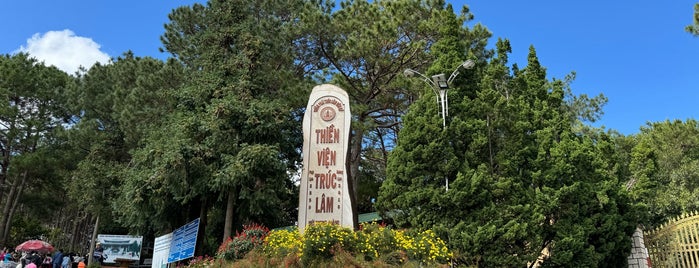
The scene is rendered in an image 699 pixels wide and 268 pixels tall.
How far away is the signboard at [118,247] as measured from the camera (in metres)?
21.5

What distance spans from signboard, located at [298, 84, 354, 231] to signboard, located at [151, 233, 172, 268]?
4.29 m

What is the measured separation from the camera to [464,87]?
11648 millimetres

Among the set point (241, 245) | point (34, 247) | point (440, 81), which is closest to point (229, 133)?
point (241, 245)

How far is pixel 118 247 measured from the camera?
2170 cm

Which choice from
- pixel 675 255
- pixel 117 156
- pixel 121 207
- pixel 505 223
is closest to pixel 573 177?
pixel 505 223

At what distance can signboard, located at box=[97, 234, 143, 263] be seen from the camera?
21500 millimetres

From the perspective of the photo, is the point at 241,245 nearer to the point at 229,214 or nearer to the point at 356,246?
the point at 356,246

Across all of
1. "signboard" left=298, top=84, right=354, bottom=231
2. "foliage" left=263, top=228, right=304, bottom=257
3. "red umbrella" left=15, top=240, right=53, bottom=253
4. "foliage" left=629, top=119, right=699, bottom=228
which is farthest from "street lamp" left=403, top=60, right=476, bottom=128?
"red umbrella" left=15, top=240, right=53, bottom=253

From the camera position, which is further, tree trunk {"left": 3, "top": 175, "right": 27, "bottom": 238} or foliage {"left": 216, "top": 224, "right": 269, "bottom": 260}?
tree trunk {"left": 3, "top": 175, "right": 27, "bottom": 238}

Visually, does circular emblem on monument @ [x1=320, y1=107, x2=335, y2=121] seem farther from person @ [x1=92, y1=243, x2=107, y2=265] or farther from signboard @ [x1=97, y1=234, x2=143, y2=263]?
person @ [x1=92, y1=243, x2=107, y2=265]

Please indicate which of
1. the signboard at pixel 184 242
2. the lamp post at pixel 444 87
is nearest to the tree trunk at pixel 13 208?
the signboard at pixel 184 242

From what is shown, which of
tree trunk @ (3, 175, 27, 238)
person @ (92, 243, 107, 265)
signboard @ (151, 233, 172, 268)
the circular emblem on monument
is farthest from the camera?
tree trunk @ (3, 175, 27, 238)

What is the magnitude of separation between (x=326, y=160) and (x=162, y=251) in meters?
5.51

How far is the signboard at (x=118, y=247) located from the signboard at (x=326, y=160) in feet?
46.7
